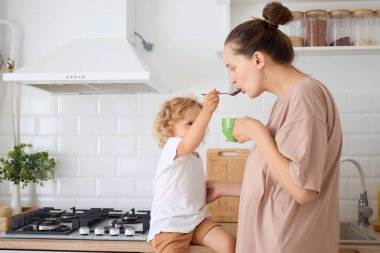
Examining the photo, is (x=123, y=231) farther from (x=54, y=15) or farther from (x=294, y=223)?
(x=54, y=15)

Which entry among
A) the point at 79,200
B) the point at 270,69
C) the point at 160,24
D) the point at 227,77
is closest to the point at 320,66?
the point at 227,77

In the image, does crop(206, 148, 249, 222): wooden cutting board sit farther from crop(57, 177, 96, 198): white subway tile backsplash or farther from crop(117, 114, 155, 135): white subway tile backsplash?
crop(57, 177, 96, 198): white subway tile backsplash

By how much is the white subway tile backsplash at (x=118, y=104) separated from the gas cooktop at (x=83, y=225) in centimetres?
60

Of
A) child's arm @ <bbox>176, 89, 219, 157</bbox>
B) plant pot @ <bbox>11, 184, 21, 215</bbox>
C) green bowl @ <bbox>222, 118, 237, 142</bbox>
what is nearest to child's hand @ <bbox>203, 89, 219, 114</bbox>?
child's arm @ <bbox>176, 89, 219, 157</bbox>

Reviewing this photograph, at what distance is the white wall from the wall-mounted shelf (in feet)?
0.27

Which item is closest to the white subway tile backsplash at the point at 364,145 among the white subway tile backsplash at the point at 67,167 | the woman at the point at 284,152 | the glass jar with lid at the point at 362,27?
the glass jar with lid at the point at 362,27

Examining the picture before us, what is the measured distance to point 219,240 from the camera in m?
1.86

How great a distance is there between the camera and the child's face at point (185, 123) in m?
2.02

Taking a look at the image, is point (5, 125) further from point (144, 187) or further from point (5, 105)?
point (144, 187)

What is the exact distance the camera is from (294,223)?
4.36ft

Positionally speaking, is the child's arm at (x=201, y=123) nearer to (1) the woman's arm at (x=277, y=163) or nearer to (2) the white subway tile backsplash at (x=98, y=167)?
(1) the woman's arm at (x=277, y=163)

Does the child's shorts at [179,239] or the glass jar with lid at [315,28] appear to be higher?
the glass jar with lid at [315,28]

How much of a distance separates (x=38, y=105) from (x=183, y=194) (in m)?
1.33

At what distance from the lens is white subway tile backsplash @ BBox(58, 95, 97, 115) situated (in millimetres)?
2746
